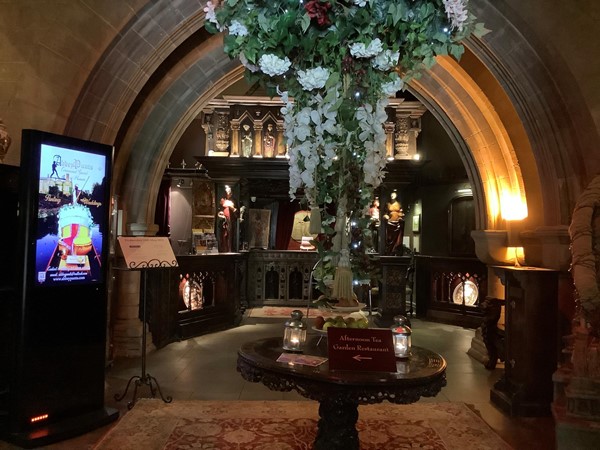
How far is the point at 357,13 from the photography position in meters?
2.05

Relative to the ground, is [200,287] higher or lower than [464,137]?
lower

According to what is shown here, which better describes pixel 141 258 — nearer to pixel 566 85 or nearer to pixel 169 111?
pixel 169 111

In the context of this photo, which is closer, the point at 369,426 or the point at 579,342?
the point at 579,342

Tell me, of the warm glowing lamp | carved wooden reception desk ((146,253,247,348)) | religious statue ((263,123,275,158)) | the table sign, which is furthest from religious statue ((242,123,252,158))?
the table sign

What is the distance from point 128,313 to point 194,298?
142 centimetres

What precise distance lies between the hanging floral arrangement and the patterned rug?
5.26ft

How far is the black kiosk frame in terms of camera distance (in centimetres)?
318

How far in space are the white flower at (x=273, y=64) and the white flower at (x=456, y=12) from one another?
73cm

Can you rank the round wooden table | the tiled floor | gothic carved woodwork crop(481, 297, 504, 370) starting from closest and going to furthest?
the round wooden table → the tiled floor → gothic carved woodwork crop(481, 297, 504, 370)

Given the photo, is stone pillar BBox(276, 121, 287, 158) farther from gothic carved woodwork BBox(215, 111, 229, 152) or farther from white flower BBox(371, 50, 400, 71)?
white flower BBox(371, 50, 400, 71)

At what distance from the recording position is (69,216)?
3428 millimetres

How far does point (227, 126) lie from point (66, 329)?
23.7 feet

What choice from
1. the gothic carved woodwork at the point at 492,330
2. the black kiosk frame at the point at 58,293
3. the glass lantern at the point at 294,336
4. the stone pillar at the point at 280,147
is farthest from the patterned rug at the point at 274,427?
the stone pillar at the point at 280,147

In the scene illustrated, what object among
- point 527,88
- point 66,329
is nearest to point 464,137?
point 527,88
